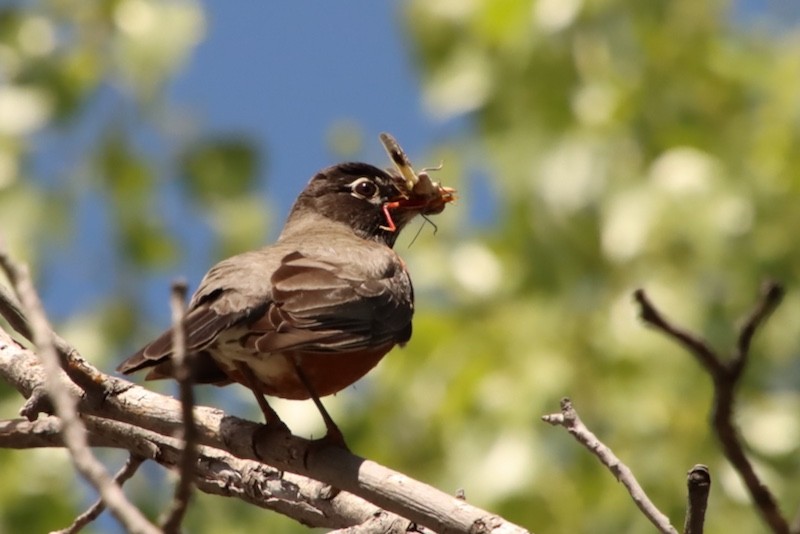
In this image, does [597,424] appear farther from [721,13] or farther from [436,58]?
[721,13]

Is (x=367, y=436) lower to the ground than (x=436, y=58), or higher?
lower

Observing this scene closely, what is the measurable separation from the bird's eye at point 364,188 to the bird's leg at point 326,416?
1630mm

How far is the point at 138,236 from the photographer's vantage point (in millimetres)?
5555

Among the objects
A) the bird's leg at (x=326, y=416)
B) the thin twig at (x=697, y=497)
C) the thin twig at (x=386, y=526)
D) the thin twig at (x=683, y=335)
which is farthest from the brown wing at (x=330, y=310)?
the thin twig at (x=683, y=335)

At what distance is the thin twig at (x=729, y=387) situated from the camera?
1373 millimetres

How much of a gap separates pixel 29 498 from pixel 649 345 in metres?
2.35

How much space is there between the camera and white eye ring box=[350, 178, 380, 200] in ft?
16.6

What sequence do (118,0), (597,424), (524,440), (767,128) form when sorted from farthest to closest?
(118,0), (767,128), (597,424), (524,440)

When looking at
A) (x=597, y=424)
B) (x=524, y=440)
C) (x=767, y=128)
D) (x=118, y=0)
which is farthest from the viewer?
(x=118, y=0)

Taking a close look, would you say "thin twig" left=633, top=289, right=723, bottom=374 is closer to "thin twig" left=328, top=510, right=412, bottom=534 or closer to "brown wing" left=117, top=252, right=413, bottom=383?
"thin twig" left=328, top=510, right=412, bottom=534

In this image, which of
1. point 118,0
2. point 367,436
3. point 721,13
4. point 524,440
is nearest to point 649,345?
point 524,440

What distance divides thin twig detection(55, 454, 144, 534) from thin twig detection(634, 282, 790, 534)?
1.70 m

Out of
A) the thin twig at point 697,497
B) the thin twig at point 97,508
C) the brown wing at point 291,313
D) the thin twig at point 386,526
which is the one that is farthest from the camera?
the brown wing at point 291,313

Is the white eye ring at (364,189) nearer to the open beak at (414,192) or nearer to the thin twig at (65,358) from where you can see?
the open beak at (414,192)
